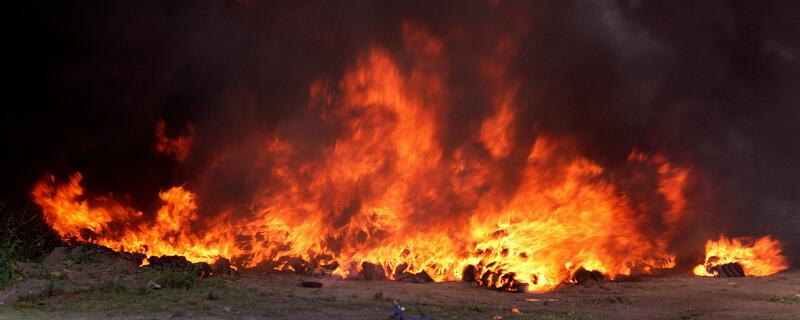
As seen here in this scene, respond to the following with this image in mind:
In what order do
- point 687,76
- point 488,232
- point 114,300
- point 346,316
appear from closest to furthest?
1. point 346,316
2. point 114,300
3. point 488,232
4. point 687,76

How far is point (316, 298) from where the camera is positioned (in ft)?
34.8

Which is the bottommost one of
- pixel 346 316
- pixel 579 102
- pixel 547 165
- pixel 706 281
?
pixel 346 316

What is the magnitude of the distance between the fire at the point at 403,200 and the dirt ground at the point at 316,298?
1.38 meters

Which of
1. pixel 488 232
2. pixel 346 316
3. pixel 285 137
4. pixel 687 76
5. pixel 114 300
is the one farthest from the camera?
pixel 687 76

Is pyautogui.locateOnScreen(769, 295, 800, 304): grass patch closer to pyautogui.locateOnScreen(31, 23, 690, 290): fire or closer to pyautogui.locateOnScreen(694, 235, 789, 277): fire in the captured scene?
pyautogui.locateOnScreen(31, 23, 690, 290): fire

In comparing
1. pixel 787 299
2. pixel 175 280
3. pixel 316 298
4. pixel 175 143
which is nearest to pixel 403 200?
pixel 316 298

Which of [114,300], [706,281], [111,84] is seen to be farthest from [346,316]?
[111,84]

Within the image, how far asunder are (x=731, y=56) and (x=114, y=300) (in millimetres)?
19032

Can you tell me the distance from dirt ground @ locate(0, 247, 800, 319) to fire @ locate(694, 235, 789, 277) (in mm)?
3607

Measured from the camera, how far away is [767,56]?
19703 millimetres

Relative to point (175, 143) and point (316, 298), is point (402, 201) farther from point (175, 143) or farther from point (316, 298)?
point (175, 143)

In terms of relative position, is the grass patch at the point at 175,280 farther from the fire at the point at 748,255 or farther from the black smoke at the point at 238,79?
the fire at the point at 748,255

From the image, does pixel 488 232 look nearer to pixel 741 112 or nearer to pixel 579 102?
pixel 579 102

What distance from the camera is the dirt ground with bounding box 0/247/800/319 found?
9273mm
